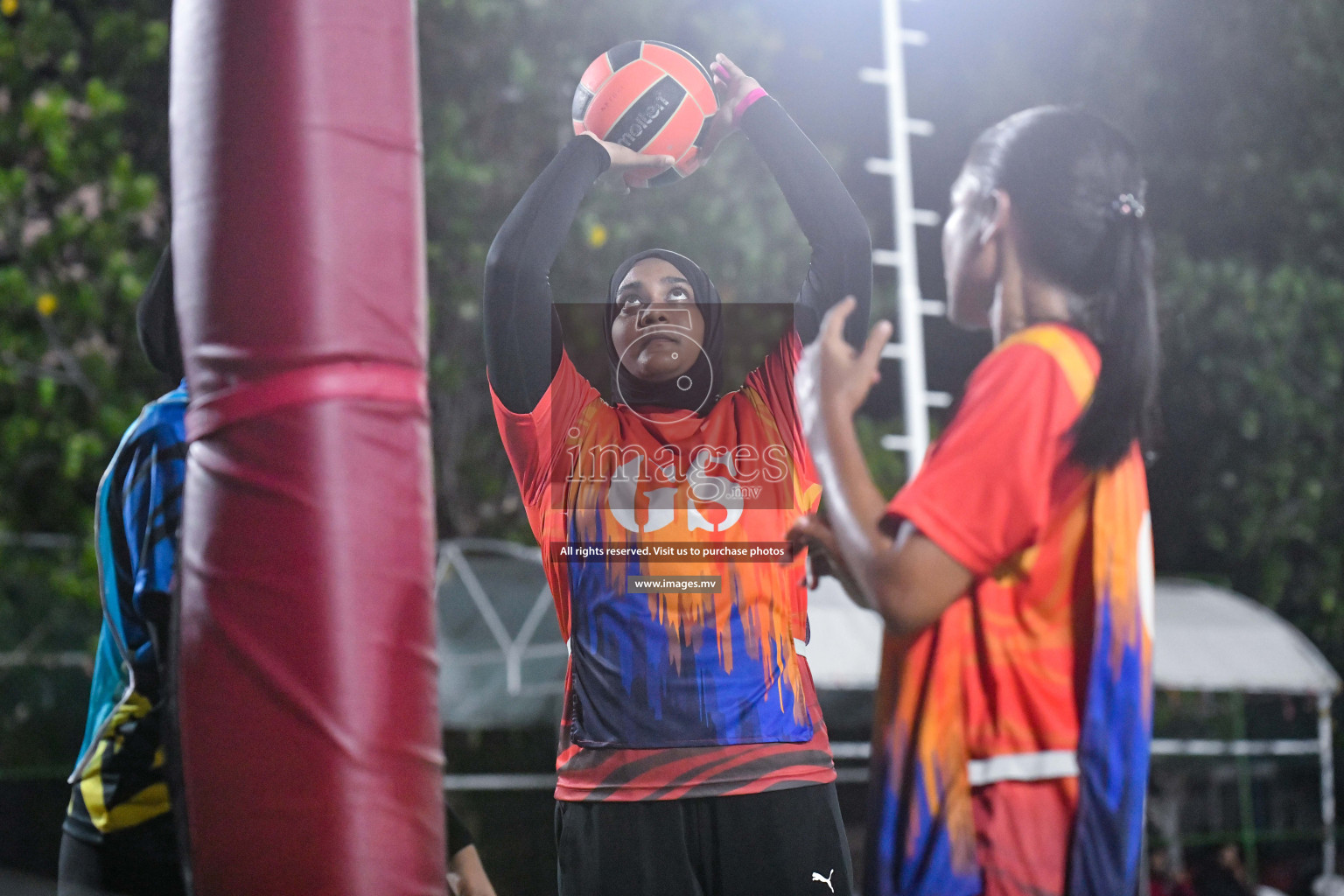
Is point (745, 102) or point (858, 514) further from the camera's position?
point (745, 102)

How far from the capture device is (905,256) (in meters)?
2.86

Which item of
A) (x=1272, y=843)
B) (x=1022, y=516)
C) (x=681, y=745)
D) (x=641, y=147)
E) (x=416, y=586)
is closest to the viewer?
(x=1022, y=516)

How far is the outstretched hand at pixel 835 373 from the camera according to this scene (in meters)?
1.57

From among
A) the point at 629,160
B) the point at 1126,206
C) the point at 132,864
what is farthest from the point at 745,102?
the point at 132,864

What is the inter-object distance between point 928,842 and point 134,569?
1203mm

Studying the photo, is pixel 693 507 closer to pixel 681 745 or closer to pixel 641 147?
pixel 681 745

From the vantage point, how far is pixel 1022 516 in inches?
57.1

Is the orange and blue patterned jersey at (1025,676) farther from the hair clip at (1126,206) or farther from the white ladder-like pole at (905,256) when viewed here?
the white ladder-like pole at (905,256)

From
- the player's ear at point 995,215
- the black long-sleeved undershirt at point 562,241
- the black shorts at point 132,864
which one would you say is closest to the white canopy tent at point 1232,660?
the black long-sleeved undershirt at point 562,241

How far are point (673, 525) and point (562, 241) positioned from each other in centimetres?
45

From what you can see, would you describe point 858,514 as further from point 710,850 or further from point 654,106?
point 654,106

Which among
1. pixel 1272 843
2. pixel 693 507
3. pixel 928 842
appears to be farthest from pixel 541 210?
pixel 1272 843

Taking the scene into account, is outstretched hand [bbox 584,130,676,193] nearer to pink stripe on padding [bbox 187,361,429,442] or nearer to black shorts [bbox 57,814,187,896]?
pink stripe on padding [bbox 187,361,429,442]

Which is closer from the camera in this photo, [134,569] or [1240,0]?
[134,569]
